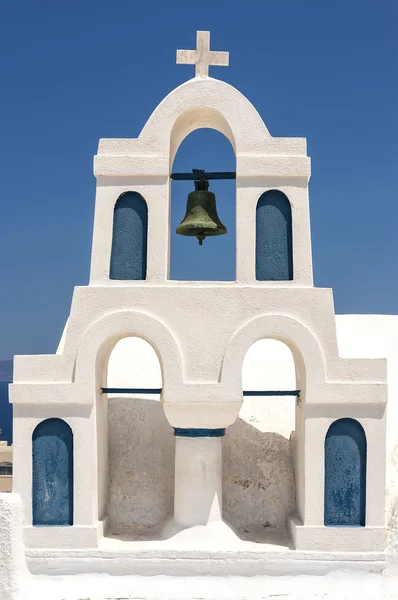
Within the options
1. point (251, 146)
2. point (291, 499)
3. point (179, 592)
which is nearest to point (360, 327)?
point (291, 499)

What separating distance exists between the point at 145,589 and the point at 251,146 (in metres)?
5.47

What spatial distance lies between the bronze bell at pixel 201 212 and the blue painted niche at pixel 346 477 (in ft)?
9.97

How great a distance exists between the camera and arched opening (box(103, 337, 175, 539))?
9.19 metres

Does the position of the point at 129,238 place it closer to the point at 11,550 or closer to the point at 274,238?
the point at 274,238

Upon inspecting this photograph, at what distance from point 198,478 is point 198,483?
0.06 m

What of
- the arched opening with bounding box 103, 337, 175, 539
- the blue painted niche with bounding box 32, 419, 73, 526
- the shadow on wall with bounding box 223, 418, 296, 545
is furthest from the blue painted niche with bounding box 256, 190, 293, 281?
the blue painted niche with bounding box 32, 419, 73, 526

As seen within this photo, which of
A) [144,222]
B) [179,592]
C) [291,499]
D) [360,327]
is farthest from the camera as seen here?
[360,327]

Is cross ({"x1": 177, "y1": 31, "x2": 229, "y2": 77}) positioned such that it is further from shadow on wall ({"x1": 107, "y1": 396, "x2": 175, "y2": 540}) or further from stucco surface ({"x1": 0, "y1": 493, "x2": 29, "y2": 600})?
stucco surface ({"x1": 0, "y1": 493, "x2": 29, "y2": 600})

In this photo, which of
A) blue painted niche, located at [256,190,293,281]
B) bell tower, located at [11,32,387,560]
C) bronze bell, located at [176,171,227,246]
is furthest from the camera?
bronze bell, located at [176,171,227,246]

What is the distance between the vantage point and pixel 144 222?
8.55 m

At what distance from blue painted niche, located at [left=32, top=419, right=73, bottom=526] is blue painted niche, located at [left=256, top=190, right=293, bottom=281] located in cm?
307

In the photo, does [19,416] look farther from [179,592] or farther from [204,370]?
[179,592]

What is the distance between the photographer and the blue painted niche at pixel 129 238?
27.9 ft

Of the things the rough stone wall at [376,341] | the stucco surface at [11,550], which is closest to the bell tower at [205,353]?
the stucco surface at [11,550]
